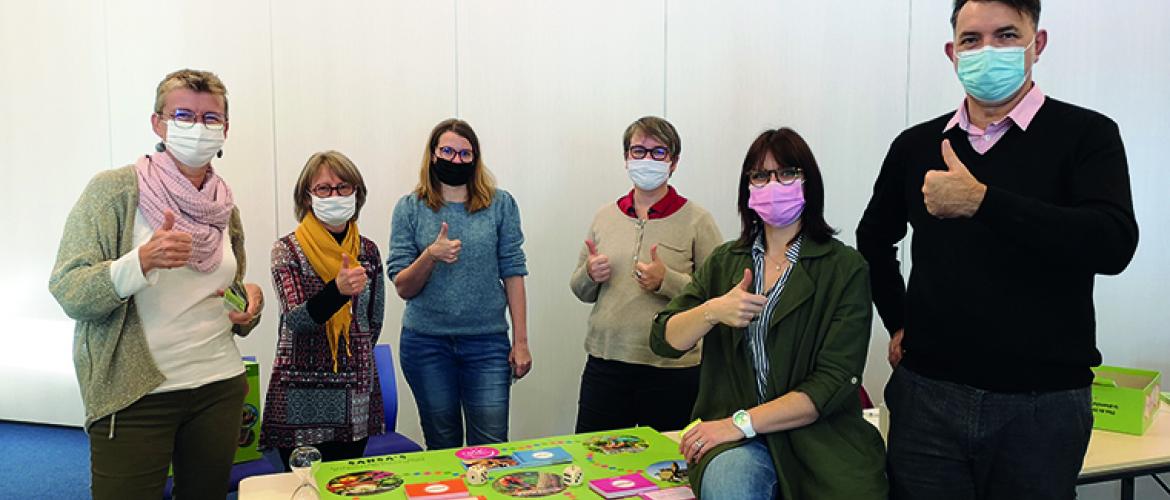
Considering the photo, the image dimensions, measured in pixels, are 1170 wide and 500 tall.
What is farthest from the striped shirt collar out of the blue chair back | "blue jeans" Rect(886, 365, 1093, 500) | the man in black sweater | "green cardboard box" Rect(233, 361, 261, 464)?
"green cardboard box" Rect(233, 361, 261, 464)

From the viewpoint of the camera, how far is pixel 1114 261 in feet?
5.52

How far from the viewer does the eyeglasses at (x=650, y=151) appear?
2.99 m

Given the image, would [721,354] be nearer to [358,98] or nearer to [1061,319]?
[1061,319]

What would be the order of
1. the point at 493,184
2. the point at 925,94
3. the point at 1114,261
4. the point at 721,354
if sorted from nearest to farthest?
the point at 1114,261 < the point at 721,354 < the point at 493,184 < the point at 925,94

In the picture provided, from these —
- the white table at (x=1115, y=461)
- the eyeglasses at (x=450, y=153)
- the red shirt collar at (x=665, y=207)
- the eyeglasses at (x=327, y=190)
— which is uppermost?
the eyeglasses at (x=450, y=153)

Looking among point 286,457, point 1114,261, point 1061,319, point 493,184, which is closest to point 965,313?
point 1061,319

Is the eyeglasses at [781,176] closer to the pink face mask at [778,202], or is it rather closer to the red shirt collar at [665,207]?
the pink face mask at [778,202]

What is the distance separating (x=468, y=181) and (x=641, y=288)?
748 mm

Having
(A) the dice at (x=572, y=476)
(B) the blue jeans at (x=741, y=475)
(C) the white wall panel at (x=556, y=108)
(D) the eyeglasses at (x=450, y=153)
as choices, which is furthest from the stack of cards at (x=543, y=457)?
(C) the white wall panel at (x=556, y=108)

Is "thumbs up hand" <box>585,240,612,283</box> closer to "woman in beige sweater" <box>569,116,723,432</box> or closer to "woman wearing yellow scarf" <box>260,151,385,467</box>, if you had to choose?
"woman in beige sweater" <box>569,116,723,432</box>

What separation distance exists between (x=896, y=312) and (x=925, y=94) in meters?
2.34

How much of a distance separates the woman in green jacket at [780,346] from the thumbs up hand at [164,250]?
1.24m

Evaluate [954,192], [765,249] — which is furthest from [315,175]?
[954,192]

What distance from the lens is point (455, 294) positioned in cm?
297
